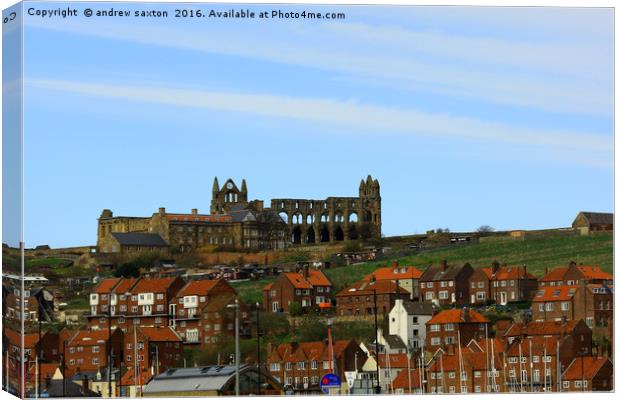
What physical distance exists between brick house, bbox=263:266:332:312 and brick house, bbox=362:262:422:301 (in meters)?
1.49

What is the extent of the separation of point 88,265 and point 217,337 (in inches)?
766

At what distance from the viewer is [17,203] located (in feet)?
91.8

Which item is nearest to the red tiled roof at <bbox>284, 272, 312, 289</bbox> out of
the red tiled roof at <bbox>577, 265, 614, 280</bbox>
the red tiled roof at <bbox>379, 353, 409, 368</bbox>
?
the red tiled roof at <bbox>577, 265, 614, 280</bbox>

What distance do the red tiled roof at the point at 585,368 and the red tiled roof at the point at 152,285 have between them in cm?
1598

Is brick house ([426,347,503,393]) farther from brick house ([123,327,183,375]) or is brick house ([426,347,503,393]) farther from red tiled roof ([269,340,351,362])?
brick house ([123,327,183,375])

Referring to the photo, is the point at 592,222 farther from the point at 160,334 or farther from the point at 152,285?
the point at 152,285

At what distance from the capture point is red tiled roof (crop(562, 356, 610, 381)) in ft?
116

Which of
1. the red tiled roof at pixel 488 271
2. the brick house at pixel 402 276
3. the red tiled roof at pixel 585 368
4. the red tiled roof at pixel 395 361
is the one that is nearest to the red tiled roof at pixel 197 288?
the brick house at pixel 402 276

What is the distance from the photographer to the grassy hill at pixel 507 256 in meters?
52.2

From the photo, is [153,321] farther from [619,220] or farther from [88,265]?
[619,220]

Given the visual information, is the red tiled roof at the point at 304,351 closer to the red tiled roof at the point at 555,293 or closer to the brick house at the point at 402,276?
the red tiled roof at the point at 555,293

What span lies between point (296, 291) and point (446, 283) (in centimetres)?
491

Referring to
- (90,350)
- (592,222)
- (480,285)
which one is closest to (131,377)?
(90,350)

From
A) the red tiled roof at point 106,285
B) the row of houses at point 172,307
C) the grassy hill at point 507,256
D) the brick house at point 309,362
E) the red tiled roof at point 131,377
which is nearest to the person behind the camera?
the red tiled roof at point 131,377
